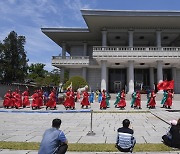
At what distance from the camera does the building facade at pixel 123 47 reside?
111ft

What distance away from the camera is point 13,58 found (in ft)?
171

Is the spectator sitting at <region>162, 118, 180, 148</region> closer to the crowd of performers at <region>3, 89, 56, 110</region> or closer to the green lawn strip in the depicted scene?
the green lawn strip

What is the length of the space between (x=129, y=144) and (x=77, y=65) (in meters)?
36.6

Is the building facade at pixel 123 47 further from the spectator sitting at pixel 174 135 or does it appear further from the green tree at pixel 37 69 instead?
the spectator sitting at pixel 174 135

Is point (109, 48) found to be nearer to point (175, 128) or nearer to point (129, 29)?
point (129, 29)

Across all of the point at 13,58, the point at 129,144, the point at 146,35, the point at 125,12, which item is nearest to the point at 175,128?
the point at 129,144

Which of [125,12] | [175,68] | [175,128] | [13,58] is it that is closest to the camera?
[175,128]

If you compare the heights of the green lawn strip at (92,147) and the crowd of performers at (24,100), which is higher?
the crowd of performers at (24,100)

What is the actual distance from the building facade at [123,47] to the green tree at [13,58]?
11.6 meters

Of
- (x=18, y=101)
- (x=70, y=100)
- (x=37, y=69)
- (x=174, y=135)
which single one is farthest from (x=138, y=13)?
(x=37, y=69)

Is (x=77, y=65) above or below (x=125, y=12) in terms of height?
below

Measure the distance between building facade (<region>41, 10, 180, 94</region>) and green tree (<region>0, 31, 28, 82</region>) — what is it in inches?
455

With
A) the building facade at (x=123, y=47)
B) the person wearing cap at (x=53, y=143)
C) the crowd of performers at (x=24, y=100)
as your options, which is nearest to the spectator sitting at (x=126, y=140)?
the person wearing cap at (x=53, y=143)

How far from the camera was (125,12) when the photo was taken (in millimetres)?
32375
